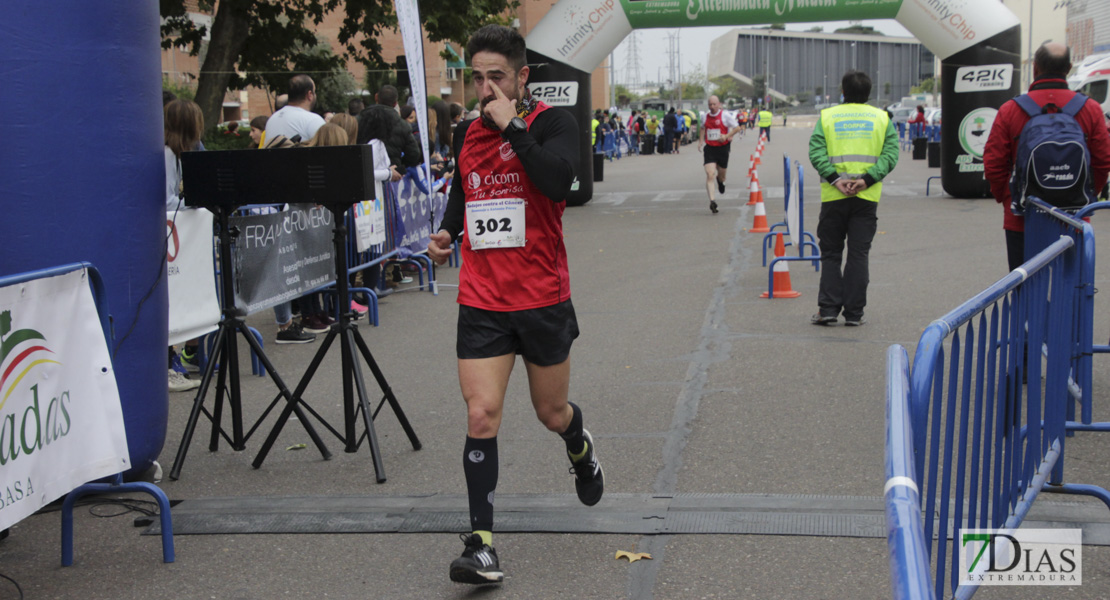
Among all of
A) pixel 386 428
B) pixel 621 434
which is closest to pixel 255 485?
pixel 386 428

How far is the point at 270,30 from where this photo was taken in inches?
838

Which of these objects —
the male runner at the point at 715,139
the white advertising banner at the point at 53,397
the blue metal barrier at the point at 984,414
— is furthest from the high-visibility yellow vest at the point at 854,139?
the male runner at the point at 715,139

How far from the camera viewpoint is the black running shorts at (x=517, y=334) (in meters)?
4.00

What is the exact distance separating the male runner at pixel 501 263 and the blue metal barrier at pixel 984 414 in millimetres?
1370

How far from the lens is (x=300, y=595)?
3.97 m

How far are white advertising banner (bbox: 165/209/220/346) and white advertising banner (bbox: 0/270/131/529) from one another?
2.75 metres

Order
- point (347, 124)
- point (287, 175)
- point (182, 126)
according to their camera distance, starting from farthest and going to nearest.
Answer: point (347, 124) → point (182, 126) → point (287, 175)

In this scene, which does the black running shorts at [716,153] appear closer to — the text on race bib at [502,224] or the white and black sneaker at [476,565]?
the text on race bib at [502,224]

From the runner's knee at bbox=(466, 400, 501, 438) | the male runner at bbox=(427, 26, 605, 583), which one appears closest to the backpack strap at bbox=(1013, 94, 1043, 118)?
the male runner at bbox=(427, 26, 605, 583)

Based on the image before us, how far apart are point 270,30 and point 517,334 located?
18.8 metres

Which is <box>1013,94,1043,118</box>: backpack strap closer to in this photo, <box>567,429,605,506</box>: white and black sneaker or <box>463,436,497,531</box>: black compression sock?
<box>567,429,605,506</box>: white and black sneaker

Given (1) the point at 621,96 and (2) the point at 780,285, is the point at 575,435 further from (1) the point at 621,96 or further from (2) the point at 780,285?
(1) the point at 621,96

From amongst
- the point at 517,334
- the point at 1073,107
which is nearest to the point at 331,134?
the point at 517,334

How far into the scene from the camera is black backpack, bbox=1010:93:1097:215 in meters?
6.12
